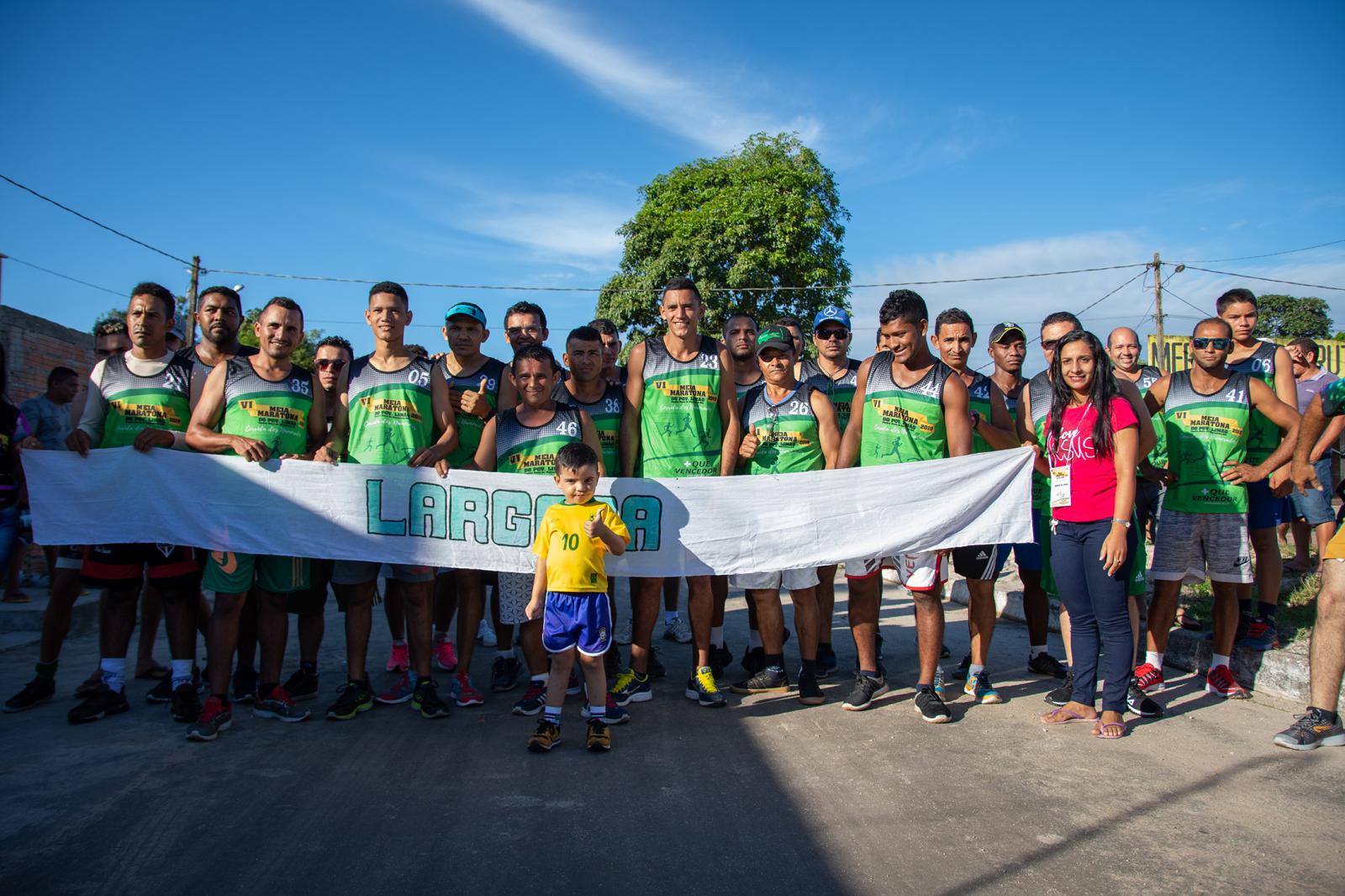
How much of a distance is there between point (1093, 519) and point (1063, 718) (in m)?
1.12

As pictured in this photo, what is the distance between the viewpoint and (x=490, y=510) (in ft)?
16.4

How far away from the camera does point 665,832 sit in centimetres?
322

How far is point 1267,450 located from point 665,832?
4908 millimetres

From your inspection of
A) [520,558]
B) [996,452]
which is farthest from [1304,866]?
[520,558]

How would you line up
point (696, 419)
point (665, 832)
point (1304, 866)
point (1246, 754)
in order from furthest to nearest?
1. point (696, 419)
2. point (1246, 754)
3. point (665, 832)
4. point (1304, 866)

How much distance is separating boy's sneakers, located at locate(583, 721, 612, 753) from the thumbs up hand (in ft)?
7.02

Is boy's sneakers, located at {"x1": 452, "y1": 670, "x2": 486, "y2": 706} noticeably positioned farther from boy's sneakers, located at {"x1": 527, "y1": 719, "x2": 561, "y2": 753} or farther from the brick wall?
the brick wall

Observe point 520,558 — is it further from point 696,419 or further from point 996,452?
point 996,452

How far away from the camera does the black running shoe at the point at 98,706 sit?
176 inches

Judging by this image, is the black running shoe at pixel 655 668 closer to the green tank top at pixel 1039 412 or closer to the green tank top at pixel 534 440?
the green tank top at pixel 534 440

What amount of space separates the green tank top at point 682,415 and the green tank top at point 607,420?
226 mm

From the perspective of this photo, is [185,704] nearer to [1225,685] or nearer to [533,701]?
[533,701]

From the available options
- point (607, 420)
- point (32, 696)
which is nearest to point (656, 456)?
point (607, 420)

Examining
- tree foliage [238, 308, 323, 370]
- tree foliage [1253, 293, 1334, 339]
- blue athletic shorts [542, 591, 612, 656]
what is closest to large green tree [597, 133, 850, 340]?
tree foliage [238, 308, 323, 370]
